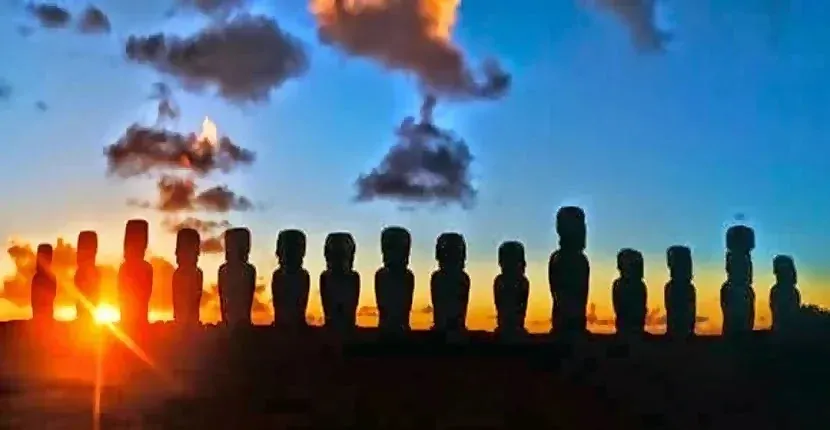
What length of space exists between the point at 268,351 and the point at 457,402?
11.7 ft

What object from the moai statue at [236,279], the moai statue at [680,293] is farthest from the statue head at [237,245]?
the moai statue at [680,293]

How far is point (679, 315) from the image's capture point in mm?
21828

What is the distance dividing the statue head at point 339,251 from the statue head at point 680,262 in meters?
5.65

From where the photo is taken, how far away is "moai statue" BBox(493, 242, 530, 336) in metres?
20.5

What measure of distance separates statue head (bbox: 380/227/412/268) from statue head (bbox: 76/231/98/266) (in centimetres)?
715

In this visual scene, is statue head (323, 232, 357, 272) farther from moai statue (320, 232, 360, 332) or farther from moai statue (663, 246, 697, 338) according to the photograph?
moai statue (663, 246, 697, 338)

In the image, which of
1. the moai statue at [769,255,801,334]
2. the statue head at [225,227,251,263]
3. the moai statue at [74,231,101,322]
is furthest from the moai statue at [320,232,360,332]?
the moai statue at [769,255,801,334]

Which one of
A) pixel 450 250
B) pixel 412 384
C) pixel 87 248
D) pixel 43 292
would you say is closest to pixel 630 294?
pixel 450 250

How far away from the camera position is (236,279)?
21078 mm

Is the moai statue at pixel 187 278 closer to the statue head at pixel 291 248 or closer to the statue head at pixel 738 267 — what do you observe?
the statue head at pixel 291 248

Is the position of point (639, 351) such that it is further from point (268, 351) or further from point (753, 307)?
point (753, 307)

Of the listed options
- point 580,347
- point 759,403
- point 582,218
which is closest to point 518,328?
point 582,218

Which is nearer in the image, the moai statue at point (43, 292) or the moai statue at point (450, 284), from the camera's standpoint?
the moai statue at point (450, 284)

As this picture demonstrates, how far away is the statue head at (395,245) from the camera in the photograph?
2002 cm
